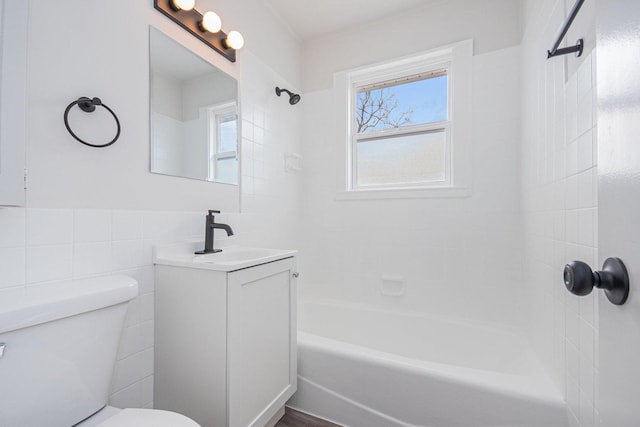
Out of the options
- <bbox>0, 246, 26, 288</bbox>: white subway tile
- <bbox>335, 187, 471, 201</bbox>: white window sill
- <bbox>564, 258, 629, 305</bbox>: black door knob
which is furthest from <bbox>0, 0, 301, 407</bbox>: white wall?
<bbox>564, 258, 629, 305</bbox>: black door knob

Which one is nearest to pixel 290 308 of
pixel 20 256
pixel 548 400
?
pixel 20 256

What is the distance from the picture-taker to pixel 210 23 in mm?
1468

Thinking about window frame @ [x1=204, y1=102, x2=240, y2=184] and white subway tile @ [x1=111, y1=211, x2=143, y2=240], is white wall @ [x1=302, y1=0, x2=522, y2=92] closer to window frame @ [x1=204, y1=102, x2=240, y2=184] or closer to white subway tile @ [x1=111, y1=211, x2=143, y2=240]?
window frame @ [x1=204, y1=102, x2=240, y2=184]

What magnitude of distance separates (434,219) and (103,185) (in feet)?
6.34

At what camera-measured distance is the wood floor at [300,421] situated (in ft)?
4.64

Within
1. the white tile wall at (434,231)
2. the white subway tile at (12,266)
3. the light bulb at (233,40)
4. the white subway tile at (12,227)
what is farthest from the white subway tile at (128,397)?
the light bulb at (233,40)

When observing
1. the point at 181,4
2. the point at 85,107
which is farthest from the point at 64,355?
the point at 181,4

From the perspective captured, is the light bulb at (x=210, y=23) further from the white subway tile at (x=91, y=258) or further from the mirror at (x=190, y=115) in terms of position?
the white subway tile at (x=91, y=258)

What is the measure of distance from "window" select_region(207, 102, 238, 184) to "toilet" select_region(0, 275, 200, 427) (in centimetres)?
84

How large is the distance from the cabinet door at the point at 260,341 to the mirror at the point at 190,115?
2.25 feet

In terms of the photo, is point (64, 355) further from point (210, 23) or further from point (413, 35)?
point (413, 35)

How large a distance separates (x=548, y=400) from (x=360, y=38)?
8.32ft

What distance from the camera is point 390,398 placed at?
1.30 metres

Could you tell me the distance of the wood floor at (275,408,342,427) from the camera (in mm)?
1414
